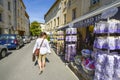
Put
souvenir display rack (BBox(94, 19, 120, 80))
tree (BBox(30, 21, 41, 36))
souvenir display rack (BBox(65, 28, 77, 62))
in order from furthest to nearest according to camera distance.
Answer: tree (BBox(30, 21, 41, 36)) → souvenir display rack (BBox(65, 28, 77, 62)) → souvenir display rack (BBox(94, 19, 120, 80))

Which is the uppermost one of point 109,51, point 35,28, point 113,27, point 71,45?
point 35,28

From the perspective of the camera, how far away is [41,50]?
648 centimetres

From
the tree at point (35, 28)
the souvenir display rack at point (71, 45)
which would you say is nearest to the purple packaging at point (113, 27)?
the souvenir display rack at point (71, 45)

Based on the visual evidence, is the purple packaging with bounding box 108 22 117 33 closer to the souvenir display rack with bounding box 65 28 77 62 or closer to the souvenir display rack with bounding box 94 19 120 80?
the souvenir display rack with bounding box 94 19 120 80

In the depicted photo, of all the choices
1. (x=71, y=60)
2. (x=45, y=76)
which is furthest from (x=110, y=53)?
(x=71, y=60)

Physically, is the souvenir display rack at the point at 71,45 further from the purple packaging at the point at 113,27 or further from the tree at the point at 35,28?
the tree at the point at 35,28

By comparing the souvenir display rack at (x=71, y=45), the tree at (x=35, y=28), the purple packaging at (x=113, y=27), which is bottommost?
the souvenir display rack at (x=71, y=45)

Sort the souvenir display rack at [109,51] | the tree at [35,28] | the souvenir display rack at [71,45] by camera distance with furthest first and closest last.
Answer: the tree at [35,28] < the souvenir display rack at [71,45] < the souvenir display rack at [109,51]

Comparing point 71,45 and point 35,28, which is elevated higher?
point 35,28

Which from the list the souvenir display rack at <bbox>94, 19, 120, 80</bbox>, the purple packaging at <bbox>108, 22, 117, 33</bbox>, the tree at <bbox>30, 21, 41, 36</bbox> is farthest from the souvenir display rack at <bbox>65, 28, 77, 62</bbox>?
the tree at <bbox>30, 21, 41, 36</bbox>

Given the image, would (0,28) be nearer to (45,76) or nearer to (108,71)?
(45,76)

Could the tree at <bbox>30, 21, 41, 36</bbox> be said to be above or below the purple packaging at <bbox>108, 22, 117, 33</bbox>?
above

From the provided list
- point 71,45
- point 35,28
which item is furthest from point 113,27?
point 35,28

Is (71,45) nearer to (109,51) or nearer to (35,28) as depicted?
(109,51)
